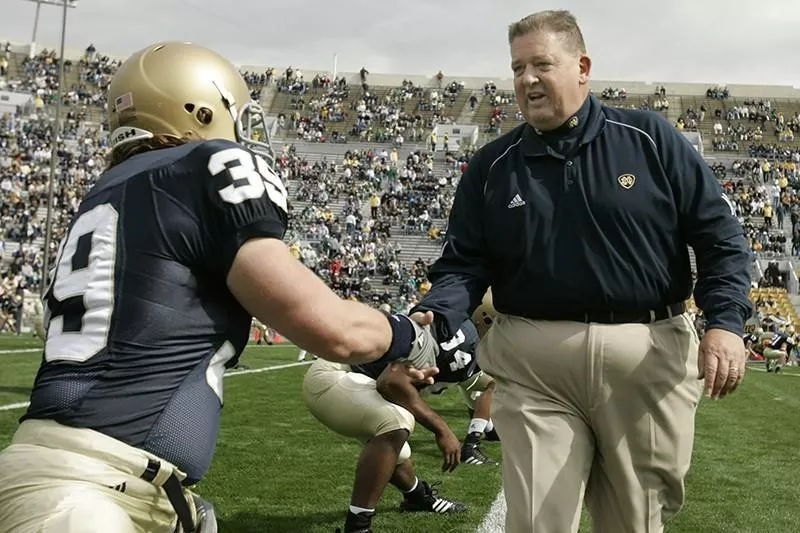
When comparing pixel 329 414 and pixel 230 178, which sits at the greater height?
pixel 230 178

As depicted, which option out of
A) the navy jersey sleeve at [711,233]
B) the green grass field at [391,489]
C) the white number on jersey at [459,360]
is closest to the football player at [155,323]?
the white number on jersey at [459,360]

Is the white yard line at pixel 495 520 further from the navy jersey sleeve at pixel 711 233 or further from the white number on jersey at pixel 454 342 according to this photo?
the navy jersey sleeve at pixel 711 233

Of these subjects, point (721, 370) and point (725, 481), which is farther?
point (725, 481)

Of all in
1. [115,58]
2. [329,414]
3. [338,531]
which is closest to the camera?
[338,531]

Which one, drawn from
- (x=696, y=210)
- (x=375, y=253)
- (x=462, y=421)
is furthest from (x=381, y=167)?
(x=696, y=210)

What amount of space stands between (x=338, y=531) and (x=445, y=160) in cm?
3723

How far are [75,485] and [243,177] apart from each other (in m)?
0.74

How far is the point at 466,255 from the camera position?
10.9ft

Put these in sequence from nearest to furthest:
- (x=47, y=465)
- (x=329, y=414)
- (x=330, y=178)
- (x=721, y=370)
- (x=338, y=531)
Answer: (x=47, y=465) < (x=721, y=370) < (x=338, y=531) < (x=329, y=414) < (x=330, y=178)

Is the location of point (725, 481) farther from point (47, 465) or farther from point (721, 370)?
point (47, 465)

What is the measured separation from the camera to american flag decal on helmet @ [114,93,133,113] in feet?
7.54

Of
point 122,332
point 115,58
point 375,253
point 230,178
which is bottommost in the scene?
point 375,253

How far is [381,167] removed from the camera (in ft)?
133

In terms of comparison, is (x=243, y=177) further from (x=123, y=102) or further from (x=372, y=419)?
(x=372, y=419)
